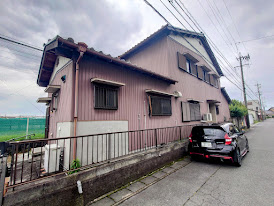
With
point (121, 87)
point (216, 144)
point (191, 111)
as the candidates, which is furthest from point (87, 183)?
point (191, 111)

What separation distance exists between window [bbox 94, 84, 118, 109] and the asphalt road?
2729mm

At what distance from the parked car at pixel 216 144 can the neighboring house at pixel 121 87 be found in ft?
6.40

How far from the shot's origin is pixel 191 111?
351 inches

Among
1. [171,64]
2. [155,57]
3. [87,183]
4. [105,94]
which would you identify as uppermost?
[155,57]

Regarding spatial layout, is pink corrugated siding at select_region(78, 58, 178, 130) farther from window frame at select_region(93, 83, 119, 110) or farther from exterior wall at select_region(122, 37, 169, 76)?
exterior wall at select_region(122, 37, 169, 76)

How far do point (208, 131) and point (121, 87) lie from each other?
378 centimetres

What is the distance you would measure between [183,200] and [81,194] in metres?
2.14

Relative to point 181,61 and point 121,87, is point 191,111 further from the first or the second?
point 121,87

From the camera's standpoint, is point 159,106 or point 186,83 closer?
point 159,106

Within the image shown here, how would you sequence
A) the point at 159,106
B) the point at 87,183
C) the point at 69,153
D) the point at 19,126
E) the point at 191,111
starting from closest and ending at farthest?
the point at 87,183, the point at 69,153, the point at 159,106, the point at 191,111, the point at 19,126

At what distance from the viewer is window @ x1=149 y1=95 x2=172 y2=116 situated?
6.12m

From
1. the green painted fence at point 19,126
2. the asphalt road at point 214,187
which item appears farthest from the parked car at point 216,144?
the green painted fence at point 19,126

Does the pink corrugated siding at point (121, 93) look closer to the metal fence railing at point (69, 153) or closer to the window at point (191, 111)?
the metal fence railing at point (69, 153)

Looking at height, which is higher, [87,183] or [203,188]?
[87,183]
